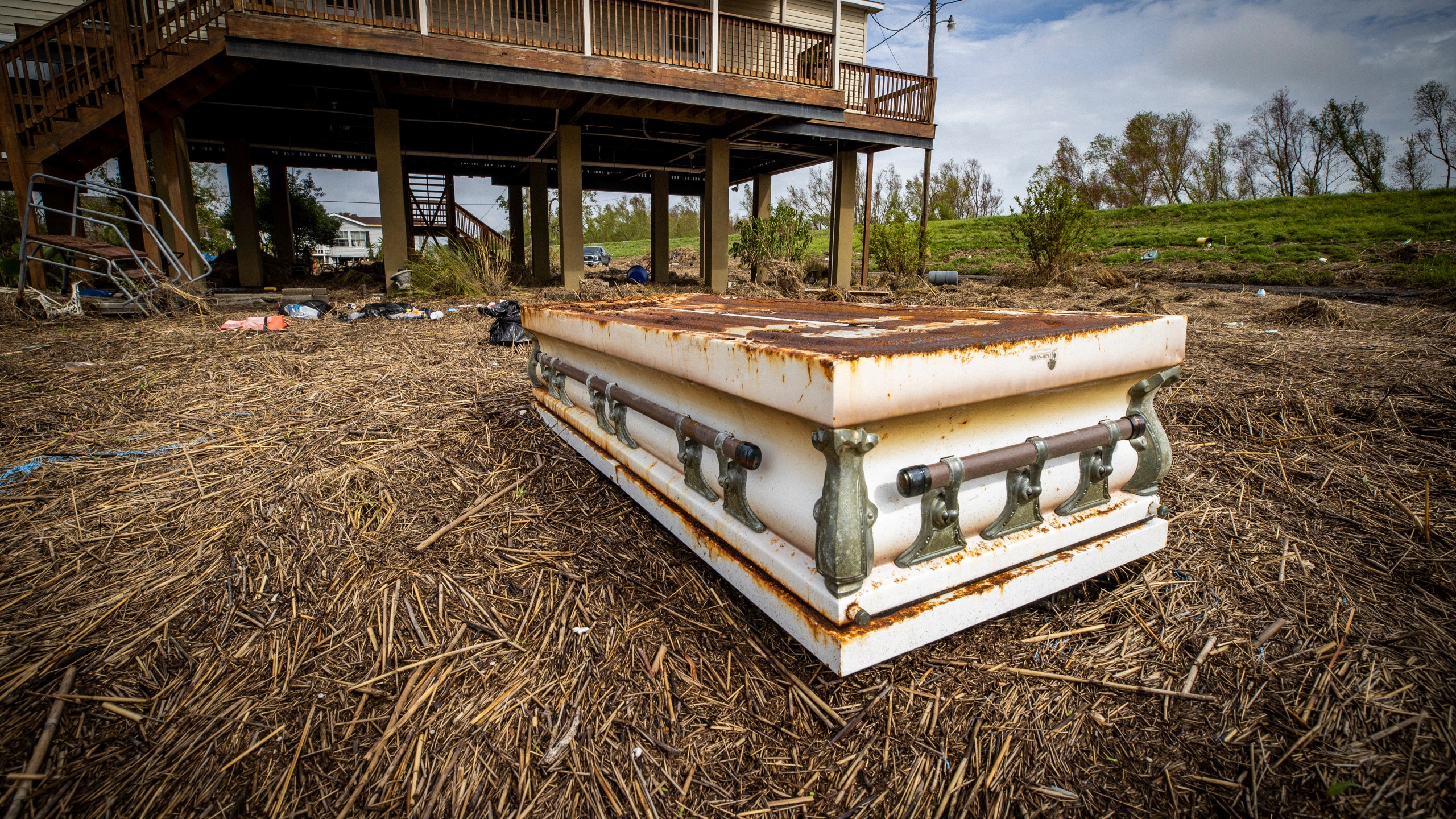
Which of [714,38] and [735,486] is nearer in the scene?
[735,486]

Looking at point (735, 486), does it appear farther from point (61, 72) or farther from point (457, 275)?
point (61, 72)

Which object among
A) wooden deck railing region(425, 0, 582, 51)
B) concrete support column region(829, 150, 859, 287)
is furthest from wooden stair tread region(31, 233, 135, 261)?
concrete support column region(829, 150, 859, 287)

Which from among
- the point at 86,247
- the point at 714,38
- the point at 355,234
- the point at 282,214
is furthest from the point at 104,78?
the point at 355,234

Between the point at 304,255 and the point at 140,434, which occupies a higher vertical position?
the point at 304,255

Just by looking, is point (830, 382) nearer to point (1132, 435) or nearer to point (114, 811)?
point (1132, 435)

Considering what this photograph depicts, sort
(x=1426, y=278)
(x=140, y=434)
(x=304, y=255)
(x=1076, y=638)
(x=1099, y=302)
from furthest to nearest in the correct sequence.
→ (x=304, y=255)
(x=1426, y=278)
(x=1099, y=302)
(x=140, y=434)
(x=1076, y=638)

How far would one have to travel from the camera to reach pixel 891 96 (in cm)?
1256

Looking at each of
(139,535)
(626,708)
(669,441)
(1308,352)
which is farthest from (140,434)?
(1308,352)

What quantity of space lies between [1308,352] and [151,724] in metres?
5.27

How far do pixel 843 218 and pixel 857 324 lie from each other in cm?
1252

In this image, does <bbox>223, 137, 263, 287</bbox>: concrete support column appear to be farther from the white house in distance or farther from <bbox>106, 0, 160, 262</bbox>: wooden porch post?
the white house in distance

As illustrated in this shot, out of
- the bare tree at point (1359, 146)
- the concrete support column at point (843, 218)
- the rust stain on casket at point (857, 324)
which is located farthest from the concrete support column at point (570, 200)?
the bare tree at point (1359, 146)

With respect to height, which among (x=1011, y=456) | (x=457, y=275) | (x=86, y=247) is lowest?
(x=1011, y=456)

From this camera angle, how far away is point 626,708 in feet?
4.37
